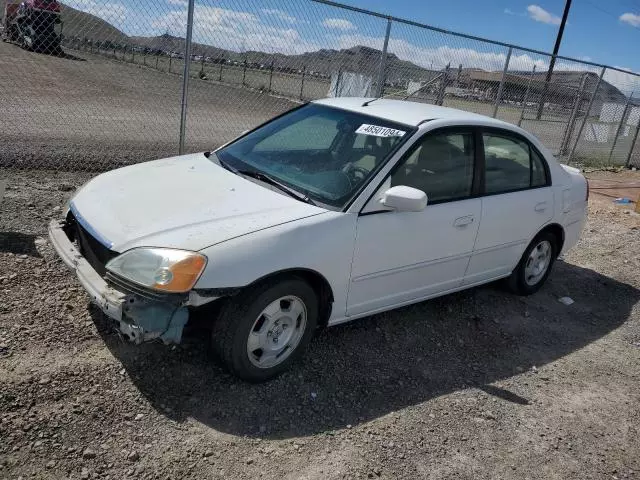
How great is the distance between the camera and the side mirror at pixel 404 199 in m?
3.41

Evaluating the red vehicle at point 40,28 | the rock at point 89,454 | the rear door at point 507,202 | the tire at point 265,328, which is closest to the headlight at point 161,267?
Result: the tire at point 265,328

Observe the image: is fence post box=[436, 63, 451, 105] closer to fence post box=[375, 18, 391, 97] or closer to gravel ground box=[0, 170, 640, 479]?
fence post box=[375, 18, 391, 97]

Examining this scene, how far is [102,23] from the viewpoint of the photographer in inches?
248

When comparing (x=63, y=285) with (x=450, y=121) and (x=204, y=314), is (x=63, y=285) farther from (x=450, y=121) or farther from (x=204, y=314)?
(x=450, y=121)

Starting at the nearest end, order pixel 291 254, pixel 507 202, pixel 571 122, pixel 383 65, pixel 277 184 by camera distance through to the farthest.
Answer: pixel 291 254 → pixel 277 184 → pixel 507 202 → pixel 383 65 → pixel 571 122

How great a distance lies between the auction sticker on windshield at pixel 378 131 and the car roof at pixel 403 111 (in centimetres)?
11

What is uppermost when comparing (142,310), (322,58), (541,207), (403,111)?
(322,58)

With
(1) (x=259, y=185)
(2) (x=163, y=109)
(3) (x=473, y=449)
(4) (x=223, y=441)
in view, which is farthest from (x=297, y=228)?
(2) (x=163, y=109)

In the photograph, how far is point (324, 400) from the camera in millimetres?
3266

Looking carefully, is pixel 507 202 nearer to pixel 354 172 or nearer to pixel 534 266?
pixel 534 266

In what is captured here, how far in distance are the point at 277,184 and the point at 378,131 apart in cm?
85

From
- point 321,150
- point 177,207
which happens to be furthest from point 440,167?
point 177,207

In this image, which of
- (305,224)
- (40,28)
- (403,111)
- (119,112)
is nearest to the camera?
(305,224)

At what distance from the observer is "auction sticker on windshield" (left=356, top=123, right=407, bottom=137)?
3.84 meters
